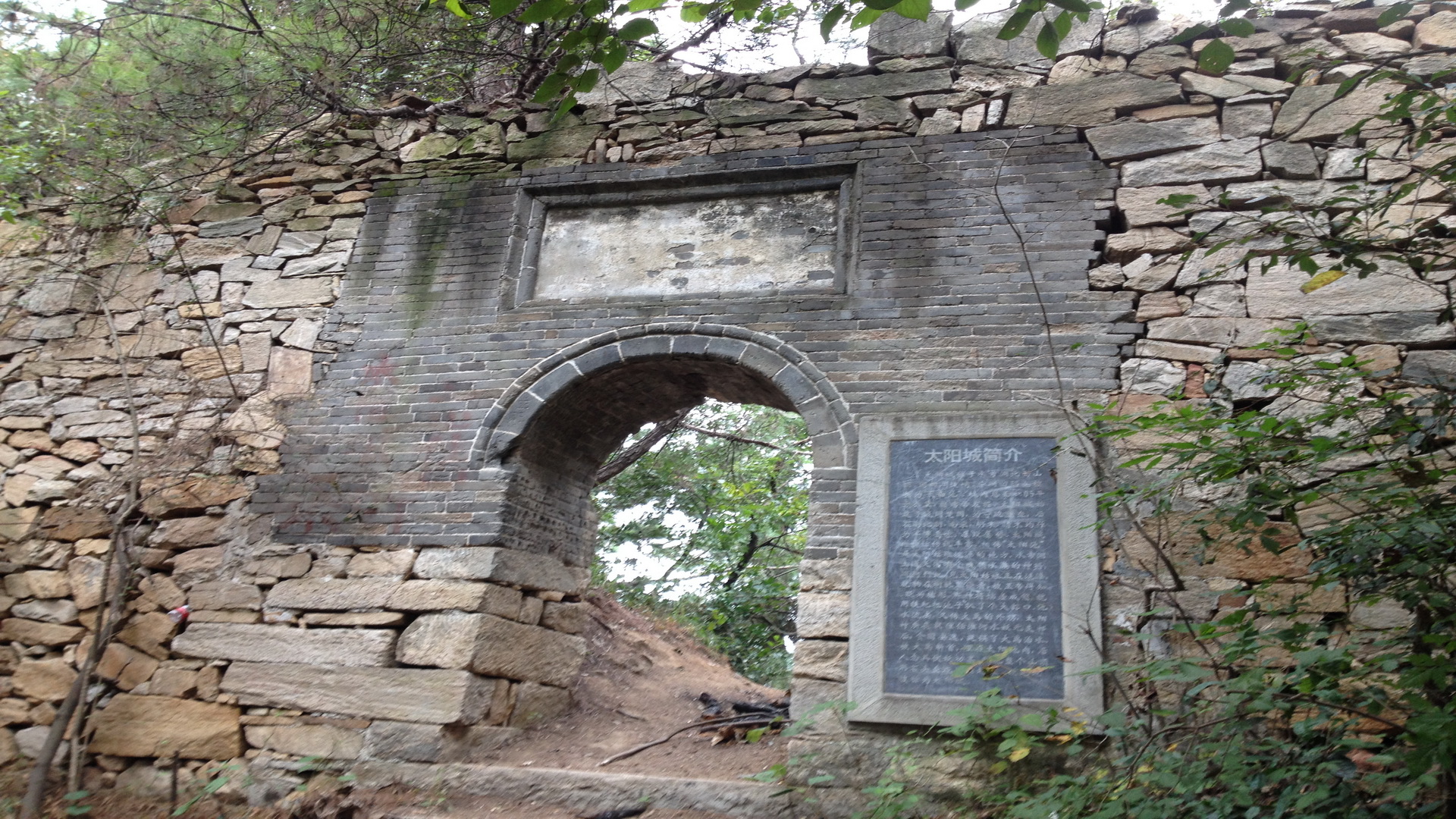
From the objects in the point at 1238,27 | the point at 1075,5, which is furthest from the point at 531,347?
the point at 1238,27

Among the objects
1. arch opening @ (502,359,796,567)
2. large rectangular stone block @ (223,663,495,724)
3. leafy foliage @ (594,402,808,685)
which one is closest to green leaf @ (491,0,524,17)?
arch opening @ (502,359,796,567)

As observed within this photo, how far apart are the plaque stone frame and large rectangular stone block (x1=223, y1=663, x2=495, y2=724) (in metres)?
1.86

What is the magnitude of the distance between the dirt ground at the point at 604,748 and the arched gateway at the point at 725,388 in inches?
9.3

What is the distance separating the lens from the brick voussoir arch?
531cm

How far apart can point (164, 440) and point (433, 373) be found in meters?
1.64

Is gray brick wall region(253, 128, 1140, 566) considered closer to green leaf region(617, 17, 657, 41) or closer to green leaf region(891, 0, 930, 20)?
green leaf region(891, 0, 930, 20)

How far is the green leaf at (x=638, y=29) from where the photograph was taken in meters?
3.03

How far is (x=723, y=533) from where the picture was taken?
10.8 meters

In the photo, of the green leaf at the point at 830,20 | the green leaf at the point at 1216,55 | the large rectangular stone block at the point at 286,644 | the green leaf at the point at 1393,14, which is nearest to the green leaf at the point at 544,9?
the green leaf at the point at 830,20

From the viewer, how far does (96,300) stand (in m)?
6.59

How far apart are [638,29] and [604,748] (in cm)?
402

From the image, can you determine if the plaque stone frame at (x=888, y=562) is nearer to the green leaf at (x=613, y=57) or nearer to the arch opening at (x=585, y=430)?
the arch opening at (x=585, y=430)

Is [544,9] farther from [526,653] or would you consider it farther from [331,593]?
[526,653]

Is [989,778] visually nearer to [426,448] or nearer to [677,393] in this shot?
[677,393]
